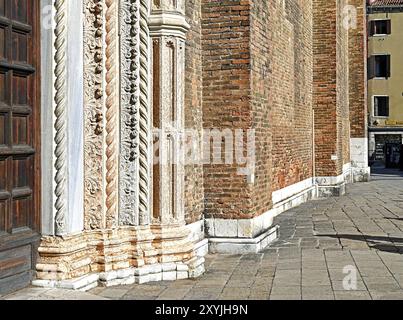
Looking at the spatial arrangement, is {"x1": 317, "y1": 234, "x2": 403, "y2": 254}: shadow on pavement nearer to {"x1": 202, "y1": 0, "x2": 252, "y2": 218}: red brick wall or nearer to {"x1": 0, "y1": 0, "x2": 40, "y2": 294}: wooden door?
{"x1": 202, "y1": 0, "x2": 252, "y2": 218}: red brick wall

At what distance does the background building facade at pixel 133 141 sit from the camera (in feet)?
19.1

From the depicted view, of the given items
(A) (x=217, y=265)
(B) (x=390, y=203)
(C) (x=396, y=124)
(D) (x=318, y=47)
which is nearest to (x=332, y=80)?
(D) (x=318, y=47)

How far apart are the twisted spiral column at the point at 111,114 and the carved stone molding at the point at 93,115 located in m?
0.09

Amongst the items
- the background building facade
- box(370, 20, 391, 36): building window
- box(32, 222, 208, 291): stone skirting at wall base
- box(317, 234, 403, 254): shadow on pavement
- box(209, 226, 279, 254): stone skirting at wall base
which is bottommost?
box(317, 234, 403, 254): shadow on pavement

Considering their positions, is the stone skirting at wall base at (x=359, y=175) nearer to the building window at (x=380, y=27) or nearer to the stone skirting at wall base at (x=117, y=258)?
the stone skirting at wall base at (x=117, y=258)

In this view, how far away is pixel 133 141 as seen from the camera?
6590 mm

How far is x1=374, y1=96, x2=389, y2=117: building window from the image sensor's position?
41438mm

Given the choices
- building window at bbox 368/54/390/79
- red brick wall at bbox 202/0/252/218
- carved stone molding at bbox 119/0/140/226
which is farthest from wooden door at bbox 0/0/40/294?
building window at bbox 368/54/390/79

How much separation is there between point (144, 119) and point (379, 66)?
1480 inches

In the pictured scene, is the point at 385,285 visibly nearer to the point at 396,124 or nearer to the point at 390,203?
the point at 390,203

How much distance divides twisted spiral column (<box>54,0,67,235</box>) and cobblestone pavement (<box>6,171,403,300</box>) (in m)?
0.77

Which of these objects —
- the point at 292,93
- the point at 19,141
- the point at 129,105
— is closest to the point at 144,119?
the point at 129,105

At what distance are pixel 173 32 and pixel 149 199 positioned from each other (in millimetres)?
1843

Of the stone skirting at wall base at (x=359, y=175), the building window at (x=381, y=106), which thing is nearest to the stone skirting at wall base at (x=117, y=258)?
the stone skirting at wall base at (x=359, y=175)
